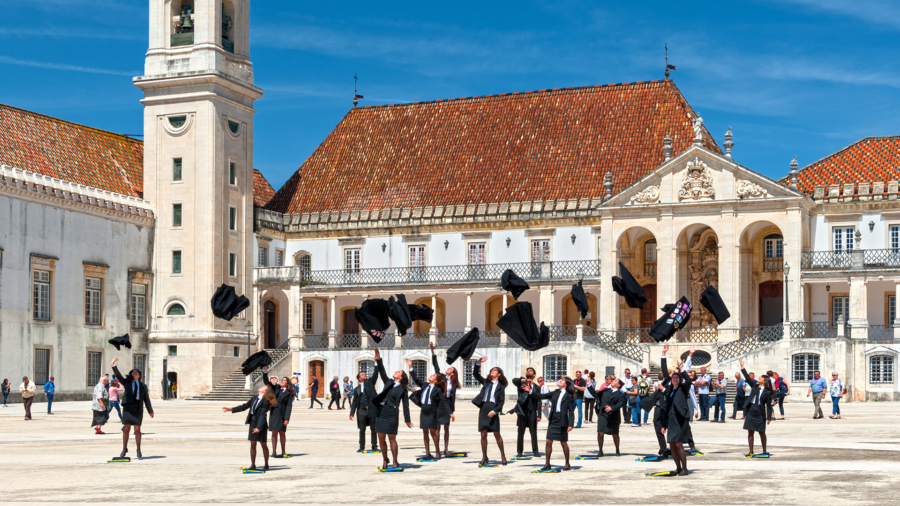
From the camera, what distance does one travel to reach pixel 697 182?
170 ft

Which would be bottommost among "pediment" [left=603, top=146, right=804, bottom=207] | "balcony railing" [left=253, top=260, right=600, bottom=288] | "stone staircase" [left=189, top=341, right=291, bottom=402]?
"stone staircase" [left=189, top=341, right=291, bottom=402]

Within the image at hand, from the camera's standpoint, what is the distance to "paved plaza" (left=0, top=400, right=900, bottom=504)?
16031mm

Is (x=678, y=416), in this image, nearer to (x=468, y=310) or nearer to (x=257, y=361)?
(x=257, y=361)

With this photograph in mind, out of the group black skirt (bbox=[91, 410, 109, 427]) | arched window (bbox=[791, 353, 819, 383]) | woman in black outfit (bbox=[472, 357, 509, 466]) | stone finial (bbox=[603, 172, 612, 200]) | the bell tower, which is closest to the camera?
woman in black outfit (bbox=[472, 357, 509, 466])

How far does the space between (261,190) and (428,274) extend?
495 inches

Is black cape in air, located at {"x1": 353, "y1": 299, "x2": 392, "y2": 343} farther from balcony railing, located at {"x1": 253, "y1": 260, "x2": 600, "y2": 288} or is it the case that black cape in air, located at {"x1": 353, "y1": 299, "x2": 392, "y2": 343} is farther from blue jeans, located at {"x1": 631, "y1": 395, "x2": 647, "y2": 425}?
balcony railing, located at {"x1": 253, "y1": 260, "x2": 600, "y2": 288}

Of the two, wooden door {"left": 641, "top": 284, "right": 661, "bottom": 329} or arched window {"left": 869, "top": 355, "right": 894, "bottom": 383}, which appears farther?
wooden door {"left": 641, "top": 284, "right": 661, "bottom": 329}

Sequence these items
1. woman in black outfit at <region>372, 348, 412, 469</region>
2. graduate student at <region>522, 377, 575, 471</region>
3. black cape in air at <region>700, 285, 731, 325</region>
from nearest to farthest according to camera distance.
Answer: graduate student at <region>522, 377, 575, 471</region> → woman in black outfit at <region>372, 348, 412, 469</region> → black cape in air at <region>700, 285, 731, 325</region>

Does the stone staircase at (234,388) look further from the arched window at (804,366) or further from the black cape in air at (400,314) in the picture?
the black cape in air at (400,314)

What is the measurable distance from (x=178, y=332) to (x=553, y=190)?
697 inches

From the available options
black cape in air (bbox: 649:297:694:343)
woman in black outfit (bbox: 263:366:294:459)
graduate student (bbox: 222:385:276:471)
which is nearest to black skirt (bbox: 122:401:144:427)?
woman in black outfit (bbox: 263:366:294:459)

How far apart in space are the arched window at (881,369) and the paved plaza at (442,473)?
18635mm

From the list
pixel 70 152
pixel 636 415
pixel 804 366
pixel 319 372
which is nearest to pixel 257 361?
pixel 636 415

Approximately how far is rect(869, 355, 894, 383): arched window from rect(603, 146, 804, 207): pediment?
7081mm
